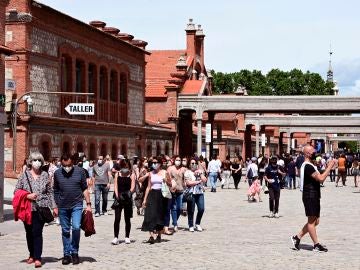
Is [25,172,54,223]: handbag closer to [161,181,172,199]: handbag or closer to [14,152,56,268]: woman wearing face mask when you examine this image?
[14,152,56,268]: woman wearing face mask

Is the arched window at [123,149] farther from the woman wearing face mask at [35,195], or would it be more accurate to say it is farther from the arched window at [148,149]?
the woman wearing face mask at [35,195]

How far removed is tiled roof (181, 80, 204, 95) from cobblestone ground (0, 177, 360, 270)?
37.5 m

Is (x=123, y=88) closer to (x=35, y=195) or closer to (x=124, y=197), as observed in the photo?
(x=124, y=197)

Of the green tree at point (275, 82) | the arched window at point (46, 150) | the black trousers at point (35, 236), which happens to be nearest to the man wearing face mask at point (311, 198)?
the black trousers at point (35, 236)

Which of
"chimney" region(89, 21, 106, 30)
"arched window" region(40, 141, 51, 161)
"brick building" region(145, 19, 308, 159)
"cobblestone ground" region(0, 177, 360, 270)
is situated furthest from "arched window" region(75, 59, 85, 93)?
"cobblestone ground" region(0, 177, 360, 270)

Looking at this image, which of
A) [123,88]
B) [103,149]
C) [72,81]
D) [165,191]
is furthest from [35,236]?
[123,88]

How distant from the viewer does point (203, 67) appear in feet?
244

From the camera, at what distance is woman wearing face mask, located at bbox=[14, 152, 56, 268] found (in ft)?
37.1

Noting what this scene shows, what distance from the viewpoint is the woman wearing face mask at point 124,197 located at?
45.7ft

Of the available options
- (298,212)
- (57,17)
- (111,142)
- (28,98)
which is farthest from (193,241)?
(111,142)

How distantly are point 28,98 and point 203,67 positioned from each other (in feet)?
149

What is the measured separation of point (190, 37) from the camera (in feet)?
236

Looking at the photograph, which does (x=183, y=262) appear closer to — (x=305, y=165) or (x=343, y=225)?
(x=305, y=165)

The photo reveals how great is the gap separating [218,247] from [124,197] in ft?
6.98
